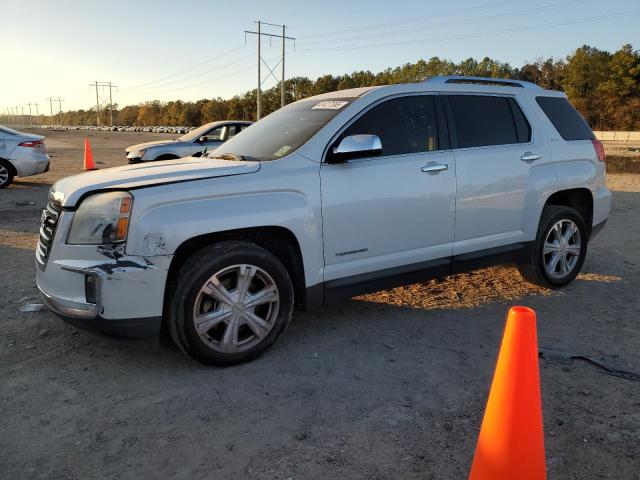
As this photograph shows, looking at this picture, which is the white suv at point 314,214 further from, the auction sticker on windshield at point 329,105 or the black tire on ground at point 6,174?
the black tire on ground at point 6,174

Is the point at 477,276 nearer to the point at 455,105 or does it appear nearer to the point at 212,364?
the point at 455,105

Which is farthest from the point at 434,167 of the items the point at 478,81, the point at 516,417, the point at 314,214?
the point at 516,417

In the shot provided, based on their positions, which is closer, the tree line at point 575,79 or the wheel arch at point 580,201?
the wheel arch at point 580,201

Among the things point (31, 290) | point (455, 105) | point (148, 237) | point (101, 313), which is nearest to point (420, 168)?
point (455, 105)

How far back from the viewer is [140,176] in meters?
3.51

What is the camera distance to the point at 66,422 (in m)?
2.95

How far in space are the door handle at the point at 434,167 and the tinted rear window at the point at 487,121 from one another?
0.30 m

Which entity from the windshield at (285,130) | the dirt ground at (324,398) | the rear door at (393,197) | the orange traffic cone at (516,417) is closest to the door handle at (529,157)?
the rear door at (393,197)

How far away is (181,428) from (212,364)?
0.67 meters

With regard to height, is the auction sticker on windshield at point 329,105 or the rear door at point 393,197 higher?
the auction sticker on windshield at point 329,105

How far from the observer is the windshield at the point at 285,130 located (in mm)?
4023

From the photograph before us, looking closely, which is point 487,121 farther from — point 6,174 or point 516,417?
point 6,174

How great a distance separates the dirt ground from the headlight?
A: 0.90 m

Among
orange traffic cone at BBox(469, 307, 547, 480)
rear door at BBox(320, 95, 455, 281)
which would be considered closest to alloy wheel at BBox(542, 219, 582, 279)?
rear door at BBox(320, 95, 455, 281)
